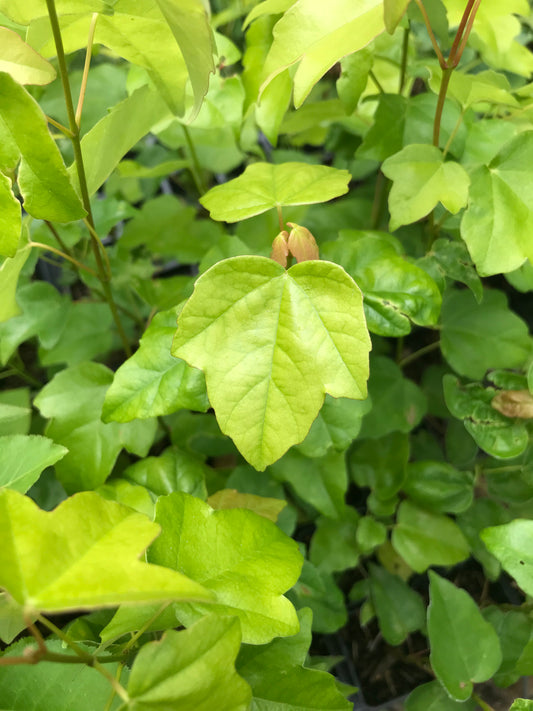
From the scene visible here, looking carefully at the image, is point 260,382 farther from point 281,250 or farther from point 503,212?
point 503,212

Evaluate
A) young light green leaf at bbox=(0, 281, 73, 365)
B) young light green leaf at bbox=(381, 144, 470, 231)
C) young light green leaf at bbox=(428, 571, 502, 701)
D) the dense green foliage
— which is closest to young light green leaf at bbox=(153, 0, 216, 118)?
the dense green foliage

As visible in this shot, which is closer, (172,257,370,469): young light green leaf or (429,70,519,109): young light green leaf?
(172,257,370,469): young light green leaf

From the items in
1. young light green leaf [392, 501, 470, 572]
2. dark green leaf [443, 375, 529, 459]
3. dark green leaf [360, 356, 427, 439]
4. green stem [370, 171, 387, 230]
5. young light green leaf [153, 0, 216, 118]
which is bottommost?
young light green leaf [392, 501, 470, 572]

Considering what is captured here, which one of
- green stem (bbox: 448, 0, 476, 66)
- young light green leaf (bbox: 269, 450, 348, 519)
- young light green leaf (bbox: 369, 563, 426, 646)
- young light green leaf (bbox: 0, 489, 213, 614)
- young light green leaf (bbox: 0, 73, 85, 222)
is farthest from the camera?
young light green leaf (bbox: 369, 563, 426, 646)

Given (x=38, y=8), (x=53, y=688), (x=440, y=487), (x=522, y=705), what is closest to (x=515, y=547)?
(x=522, y=705)

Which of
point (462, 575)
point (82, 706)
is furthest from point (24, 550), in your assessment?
point (462, 575)

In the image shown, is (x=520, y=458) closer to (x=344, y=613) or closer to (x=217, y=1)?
(x=344, y=613)

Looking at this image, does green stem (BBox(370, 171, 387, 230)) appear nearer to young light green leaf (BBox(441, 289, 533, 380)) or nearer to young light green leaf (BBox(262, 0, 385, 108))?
young light green leaf (BBox(441, 289, 533, 380))
